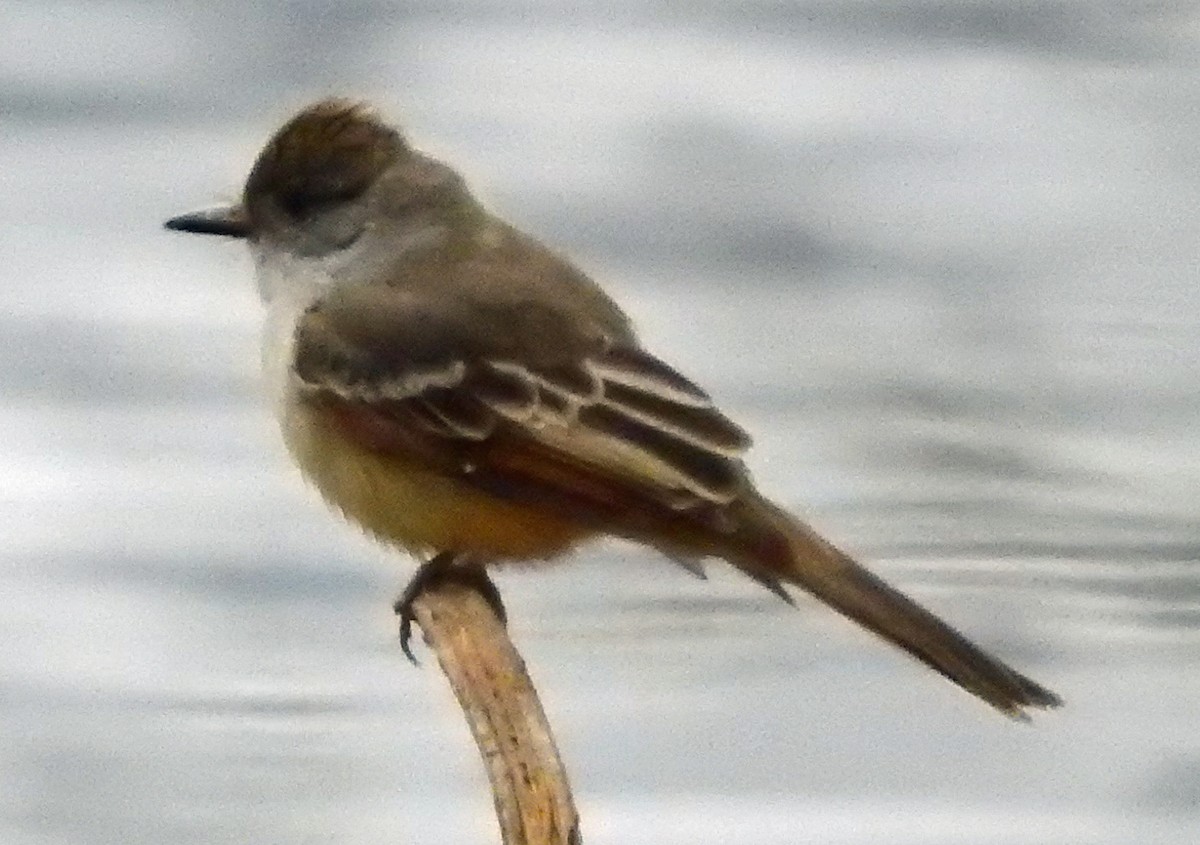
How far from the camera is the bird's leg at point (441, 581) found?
1.64 metres

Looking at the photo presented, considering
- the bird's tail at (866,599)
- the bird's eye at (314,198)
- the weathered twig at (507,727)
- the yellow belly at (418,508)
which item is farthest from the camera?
the bird's eye at (314,198)

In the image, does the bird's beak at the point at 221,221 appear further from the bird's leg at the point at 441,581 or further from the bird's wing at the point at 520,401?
the bird's leg at the point at 441,581

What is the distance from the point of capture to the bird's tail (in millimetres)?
1361

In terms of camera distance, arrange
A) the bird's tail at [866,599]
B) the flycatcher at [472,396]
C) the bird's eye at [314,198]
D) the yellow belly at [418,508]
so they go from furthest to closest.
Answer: the bird's eye at [314,198] → the yellow belly at [418,508] → the flycatcher at [472,396] → the bird's tail at [866,599]

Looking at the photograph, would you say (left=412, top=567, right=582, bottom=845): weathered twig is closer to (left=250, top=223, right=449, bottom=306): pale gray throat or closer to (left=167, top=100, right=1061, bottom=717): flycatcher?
(left=167, top=100, right=1061, bottom=717): flycatcher

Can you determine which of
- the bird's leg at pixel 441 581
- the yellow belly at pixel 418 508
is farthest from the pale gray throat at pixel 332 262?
the bird's leg at pixel 441 581

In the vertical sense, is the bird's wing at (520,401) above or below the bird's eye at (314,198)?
below

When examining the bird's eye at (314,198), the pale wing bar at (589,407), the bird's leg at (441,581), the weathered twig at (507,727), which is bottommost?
the weathered twig at (507,727)

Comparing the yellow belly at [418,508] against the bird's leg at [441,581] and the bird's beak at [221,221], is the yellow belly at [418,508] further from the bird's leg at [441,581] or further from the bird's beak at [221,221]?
the bird's beak at [221,221]

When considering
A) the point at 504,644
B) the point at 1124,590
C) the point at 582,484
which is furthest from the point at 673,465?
the point at 1124,590

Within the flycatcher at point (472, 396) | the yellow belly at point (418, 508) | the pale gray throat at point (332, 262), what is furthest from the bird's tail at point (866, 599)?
the pale gray throat at point (332, 262)

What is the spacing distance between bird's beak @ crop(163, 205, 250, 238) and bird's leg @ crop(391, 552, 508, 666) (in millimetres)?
293

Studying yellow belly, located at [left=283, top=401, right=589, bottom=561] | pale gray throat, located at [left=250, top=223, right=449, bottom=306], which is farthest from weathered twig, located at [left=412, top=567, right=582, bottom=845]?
pale gray throat, located at [left=250, top=223, right=449, bottom=306]

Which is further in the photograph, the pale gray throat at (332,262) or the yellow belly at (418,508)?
the pale gray throat at (332,262)
